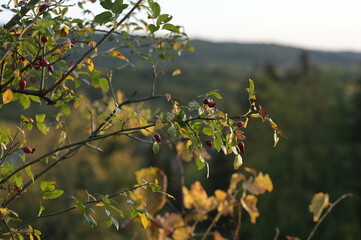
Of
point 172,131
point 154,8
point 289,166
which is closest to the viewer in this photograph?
point 172,131

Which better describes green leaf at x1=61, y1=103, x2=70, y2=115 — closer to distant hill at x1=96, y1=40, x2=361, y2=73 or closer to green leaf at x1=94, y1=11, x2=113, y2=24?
green leaf at x1=94, y1=11, x2=113, y2=24

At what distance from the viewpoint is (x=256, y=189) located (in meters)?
2.69

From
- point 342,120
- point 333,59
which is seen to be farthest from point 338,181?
point 333,59

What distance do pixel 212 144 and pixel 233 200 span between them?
3.89 ft

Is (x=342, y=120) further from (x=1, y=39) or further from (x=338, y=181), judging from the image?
(x=1, y=39)

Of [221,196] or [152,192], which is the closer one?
[152,192]

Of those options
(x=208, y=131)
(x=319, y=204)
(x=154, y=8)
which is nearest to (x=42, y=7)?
(x=154, y=8)

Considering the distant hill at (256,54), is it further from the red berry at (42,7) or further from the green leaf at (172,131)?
the green leaf at (172,131)

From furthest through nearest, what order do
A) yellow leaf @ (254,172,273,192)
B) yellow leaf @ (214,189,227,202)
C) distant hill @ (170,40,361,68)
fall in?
distant hill @ (170,40,361,68) → yellow leaf @ (214,189,227,202) → yellow leaf @ (254,172,273,192)

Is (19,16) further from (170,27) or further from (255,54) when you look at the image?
(255,54)

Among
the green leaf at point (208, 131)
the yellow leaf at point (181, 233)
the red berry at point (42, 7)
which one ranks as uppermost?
the red berry at point (42, 7)

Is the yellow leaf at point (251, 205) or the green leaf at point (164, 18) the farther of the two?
the yellow leaf at point (251, 205)

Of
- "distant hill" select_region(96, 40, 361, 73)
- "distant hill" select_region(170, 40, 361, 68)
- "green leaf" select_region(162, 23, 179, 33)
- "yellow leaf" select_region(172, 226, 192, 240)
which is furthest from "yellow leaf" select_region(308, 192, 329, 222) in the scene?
"distant hill" select_region(170, 40, 361, 68)

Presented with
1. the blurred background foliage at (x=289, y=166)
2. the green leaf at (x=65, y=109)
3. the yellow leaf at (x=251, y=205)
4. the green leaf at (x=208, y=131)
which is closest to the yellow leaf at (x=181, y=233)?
the yellow leaf at (x=251, y=205)
